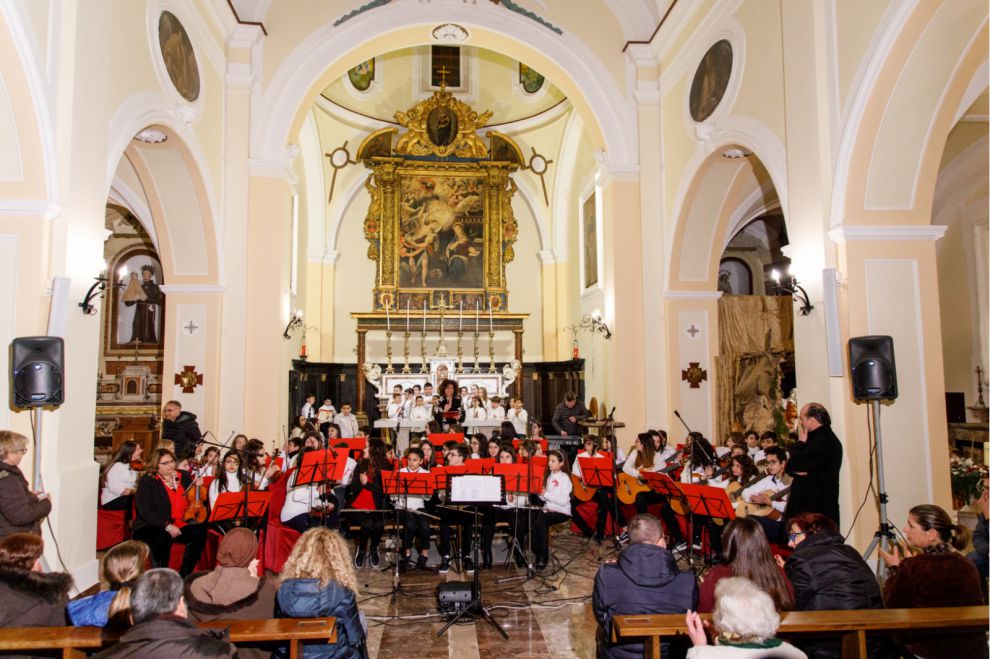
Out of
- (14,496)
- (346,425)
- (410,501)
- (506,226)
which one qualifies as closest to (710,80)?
(410,501)

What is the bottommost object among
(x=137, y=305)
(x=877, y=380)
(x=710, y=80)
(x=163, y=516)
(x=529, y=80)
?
(x=163, y=516)

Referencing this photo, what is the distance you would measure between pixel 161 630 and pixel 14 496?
10.0 feet

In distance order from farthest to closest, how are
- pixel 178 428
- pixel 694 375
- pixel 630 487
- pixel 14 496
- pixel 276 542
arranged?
pixel 694 375 → pixel 178 428 → pixel 630 487 → pixel 276 542 → pixel 14 496

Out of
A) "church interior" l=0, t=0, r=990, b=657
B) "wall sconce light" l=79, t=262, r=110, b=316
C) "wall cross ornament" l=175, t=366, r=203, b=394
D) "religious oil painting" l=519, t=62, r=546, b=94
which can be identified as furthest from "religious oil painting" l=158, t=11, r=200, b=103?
"religious oil painting" l=519, t=62, r=546, b=94

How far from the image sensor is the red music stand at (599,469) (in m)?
8.32

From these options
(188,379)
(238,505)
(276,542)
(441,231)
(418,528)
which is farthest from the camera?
(441,231)

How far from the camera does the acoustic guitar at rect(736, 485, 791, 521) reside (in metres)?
6.88

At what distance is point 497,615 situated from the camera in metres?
6.33

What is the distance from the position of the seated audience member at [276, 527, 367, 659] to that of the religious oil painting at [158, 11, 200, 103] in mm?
7314

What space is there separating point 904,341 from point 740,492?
81.3 inches

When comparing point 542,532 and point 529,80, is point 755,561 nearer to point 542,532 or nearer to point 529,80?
point 542,532

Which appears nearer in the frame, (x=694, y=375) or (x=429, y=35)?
(x=694, y=375)

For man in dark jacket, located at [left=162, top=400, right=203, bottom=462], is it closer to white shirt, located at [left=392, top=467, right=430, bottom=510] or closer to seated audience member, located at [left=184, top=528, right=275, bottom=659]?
white shirt, located at [left=392, top=467, right=430, bottom=510]

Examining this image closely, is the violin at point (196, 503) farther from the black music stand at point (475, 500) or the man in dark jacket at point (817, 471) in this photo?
the man in dark jacket at point (817, 471)
